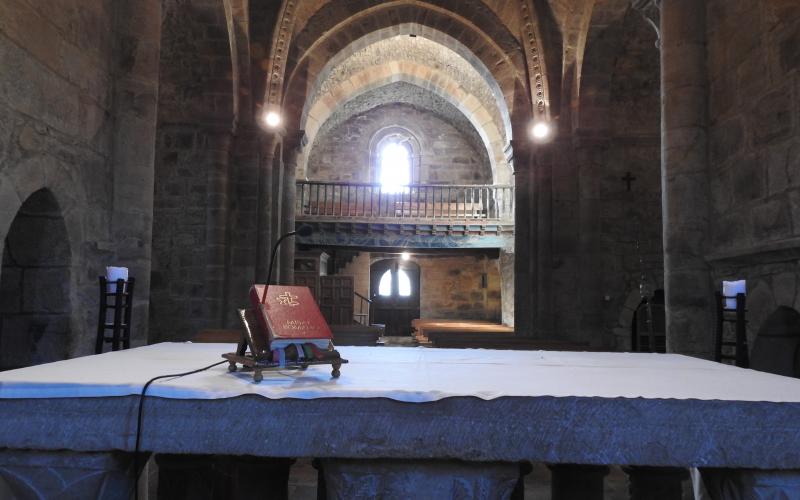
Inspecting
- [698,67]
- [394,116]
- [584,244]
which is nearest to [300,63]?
[584,244]

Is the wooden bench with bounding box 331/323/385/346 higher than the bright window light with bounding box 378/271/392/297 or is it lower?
lower

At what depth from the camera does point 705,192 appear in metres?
4.96

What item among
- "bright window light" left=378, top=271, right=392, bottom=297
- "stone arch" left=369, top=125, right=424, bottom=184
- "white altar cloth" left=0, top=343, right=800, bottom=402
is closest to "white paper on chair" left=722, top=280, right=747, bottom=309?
"white altar cloth" left=0, top=343, right=800, bottom=402

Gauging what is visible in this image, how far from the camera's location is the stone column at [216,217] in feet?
31.9

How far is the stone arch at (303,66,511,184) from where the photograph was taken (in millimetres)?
17344

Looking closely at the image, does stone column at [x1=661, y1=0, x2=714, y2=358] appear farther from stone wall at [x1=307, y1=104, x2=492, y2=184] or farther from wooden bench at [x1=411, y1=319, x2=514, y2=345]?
stone wall at [x1=307, y1=104, x2=492, y2=184]

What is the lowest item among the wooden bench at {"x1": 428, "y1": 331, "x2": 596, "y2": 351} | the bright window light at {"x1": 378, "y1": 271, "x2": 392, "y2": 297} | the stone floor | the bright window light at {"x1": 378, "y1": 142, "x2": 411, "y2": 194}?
the stone floor

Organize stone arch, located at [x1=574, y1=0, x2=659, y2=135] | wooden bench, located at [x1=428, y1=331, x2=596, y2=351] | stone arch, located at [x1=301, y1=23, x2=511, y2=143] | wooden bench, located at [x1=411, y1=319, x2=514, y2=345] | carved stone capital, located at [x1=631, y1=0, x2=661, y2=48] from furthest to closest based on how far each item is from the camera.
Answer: wooden bench, located at [x1=411, y1=319, x2=514, y2=345] → stone arch, located at [x1=301, y1=23, x2=511, y2=143] → stone arch, located at [x1=574, y1=0, x2=659, y2=135] → wooden bench, located at [x1=428, y1=331, x2=596, y2=351] → carved stone capital, located at [x1=631, y1=0, x2=661, y2=48]

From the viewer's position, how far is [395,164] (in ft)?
69.5

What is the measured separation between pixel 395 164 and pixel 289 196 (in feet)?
32.7

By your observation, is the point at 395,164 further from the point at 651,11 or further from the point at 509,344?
the point at 651,11

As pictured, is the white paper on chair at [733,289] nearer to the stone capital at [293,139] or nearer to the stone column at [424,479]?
the stone column at [424,479]

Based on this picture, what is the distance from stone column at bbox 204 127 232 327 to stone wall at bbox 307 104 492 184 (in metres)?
11.0

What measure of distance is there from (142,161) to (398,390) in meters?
4.46
